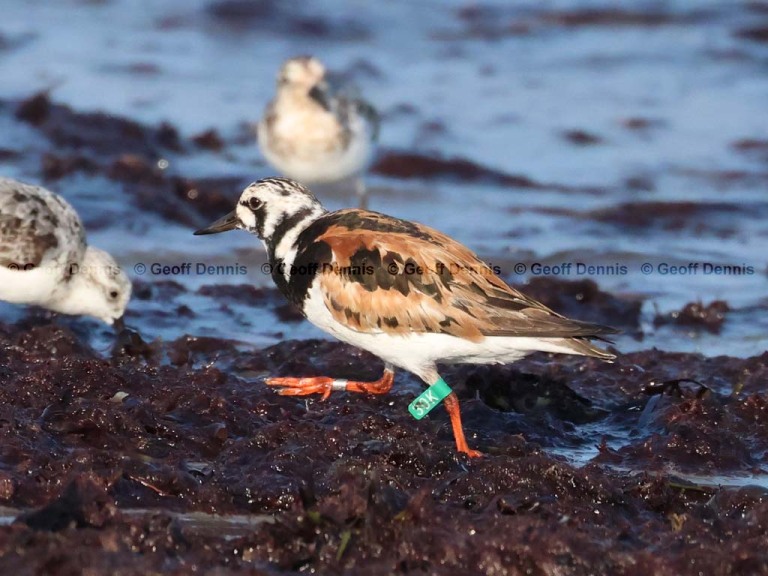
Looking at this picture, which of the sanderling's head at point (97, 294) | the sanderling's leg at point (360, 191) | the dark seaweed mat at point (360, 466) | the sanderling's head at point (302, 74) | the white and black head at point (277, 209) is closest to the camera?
the dark seaweed mat at point (360, 466)

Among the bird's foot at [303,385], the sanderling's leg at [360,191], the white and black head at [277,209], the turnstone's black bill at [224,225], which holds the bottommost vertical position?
the sanderling's leg at [360,191]

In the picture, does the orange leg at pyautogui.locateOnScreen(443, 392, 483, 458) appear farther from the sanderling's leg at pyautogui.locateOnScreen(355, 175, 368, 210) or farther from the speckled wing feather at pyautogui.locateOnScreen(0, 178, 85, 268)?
the sanderling's leg at pyautogui.locateOnScreen(355, 175, 368, 210)

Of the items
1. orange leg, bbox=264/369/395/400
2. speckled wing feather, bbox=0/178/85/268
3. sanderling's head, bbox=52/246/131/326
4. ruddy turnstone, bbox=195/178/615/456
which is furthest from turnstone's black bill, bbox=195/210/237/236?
speckled wing feather, bbox=0/178/85/268

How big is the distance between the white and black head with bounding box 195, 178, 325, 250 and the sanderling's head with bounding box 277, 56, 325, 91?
4672mm

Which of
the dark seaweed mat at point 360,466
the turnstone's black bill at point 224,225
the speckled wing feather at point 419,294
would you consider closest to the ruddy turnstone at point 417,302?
the speckled wing feather at point 419,294

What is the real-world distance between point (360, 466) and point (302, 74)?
236 inches

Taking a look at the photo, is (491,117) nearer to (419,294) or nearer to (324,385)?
(324,385)

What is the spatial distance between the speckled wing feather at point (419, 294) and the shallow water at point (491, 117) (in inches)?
71.7

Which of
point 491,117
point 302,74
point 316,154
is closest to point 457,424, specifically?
point 316,154

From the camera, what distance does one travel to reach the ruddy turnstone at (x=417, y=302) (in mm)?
4488

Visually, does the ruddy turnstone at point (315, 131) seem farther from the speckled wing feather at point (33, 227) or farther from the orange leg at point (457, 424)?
the orange leg at point (457, 424)

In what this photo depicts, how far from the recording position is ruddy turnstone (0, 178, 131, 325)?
6.01m

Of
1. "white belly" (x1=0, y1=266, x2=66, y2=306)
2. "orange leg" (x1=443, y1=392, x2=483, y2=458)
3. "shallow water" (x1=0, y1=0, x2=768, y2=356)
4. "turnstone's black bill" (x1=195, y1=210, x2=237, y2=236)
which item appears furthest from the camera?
"shallow water" (x1=0, y1=0, x2=768, y2=356)

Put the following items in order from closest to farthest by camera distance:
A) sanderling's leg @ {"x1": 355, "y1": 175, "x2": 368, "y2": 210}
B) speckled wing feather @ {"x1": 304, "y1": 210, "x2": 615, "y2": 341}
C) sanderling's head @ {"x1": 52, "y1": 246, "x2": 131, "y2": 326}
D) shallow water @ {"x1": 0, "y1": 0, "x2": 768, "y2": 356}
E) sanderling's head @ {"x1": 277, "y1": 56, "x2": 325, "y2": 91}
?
speckled wing feather @ {"x1": 304, "y1": 210, "x2": 615, "y2": 341}, sanderling's head @ {"x1": 52, "y1": 246, "x2": 131, "y2": 326}, shallow water @ {"x1": 0, "y1": 0, "x2": 768, "y2": 356}, sanderling's head @ {"x1": 277, "y1": 56, "x2": 325, "y2": 91}, sanderling's leg @ {"x1": 355, "y1": 175, "x2": 368, "y2": 210}
